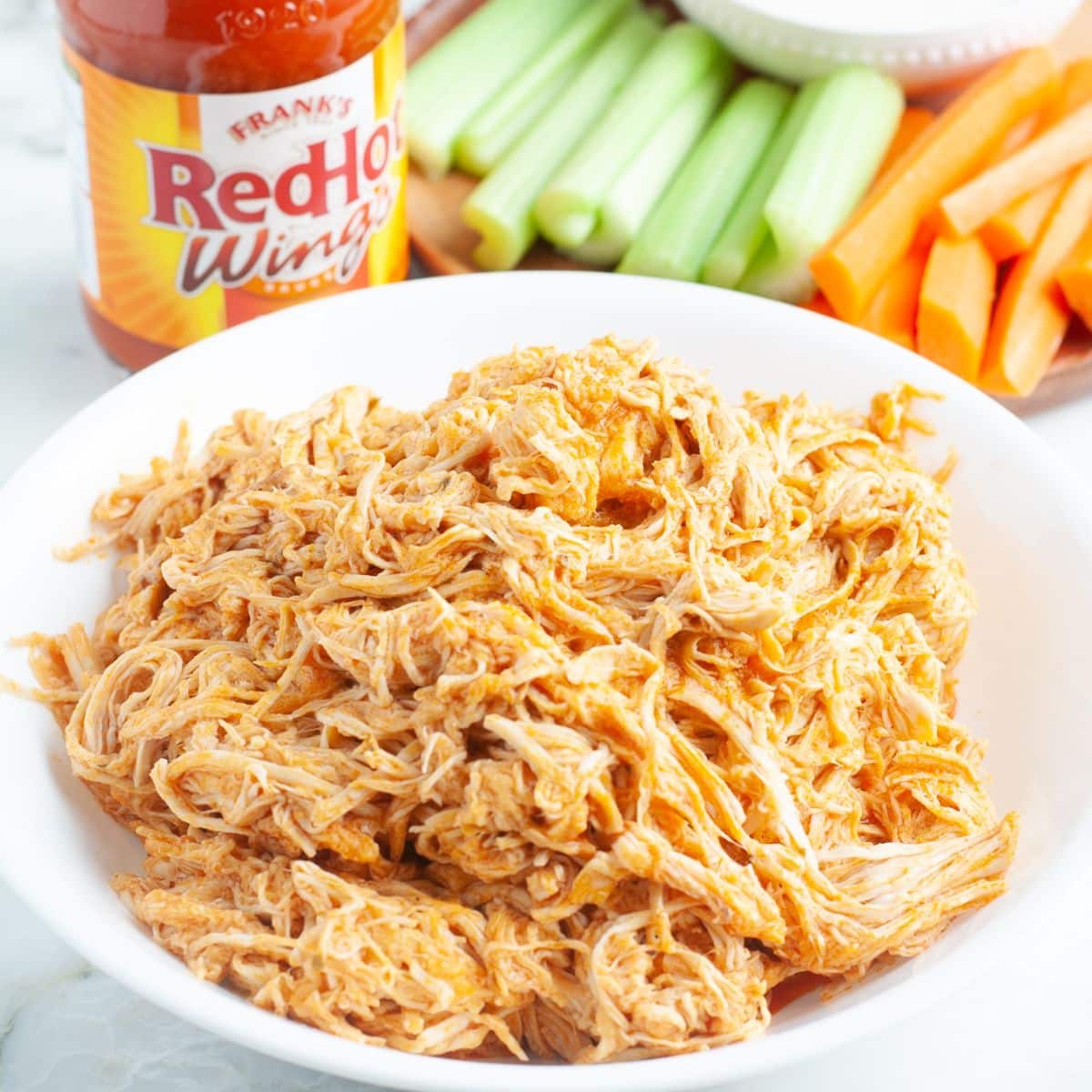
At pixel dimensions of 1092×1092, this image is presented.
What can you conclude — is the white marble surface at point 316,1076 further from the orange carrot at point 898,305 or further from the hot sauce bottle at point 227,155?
the orange carrot at point 898,305

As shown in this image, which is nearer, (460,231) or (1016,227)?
(1016,227)

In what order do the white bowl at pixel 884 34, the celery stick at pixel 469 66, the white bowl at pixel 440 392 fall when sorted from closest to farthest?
1. the white bowl at pixel 440 392
2. the celery stick at pixel 469 66
3. the white bowl at pixel 884 34

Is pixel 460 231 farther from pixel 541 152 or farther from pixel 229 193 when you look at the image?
pixel 229 193

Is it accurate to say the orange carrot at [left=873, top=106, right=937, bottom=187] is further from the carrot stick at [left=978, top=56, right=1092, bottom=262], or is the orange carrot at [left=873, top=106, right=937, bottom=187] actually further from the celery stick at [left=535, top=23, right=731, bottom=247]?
the celery stick at [left=535, top=23, right=731, bottom=247]

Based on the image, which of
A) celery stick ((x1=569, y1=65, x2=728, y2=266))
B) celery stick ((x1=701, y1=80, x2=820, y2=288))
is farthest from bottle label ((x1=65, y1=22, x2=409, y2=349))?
celery stick ((x1=701, y1=80, x2=820, y2=288))

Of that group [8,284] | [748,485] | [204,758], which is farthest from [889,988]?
[8,284]

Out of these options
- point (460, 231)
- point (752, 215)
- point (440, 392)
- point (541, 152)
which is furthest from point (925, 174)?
point (440, 392)

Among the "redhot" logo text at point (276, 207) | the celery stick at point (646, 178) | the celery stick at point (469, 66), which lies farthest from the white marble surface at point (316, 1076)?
the celery stick at point (469, 66)

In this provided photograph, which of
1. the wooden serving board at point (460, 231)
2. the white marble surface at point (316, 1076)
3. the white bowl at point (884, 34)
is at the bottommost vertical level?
the white marble surface at point (316, 1076)
